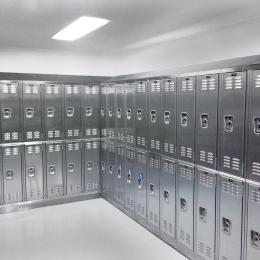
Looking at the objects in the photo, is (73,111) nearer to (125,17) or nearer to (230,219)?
(125,17)

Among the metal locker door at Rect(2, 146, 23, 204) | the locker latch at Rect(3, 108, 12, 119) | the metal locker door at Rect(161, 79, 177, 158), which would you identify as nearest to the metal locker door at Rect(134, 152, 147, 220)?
the metal locker door at Rect(161, 79, 177, 158)

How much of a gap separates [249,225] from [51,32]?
10.4 feet

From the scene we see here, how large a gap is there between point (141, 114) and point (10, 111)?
2.01 meters

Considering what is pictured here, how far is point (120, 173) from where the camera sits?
4785 millimetres

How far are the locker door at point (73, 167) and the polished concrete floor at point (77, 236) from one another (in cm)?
35

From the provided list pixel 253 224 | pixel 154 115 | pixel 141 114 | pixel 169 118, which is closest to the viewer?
pixel 253 224

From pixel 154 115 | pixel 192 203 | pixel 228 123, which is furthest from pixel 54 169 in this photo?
pixel 228 123

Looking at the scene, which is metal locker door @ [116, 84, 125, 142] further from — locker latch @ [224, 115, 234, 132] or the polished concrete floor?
locker latch @ [224, 115, 234, 132]

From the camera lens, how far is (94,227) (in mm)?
4262

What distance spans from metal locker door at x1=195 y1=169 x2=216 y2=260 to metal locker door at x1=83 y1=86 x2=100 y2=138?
2.47 meters

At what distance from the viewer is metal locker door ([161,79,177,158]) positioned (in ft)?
11.5

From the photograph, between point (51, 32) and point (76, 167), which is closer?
point (51, 32)

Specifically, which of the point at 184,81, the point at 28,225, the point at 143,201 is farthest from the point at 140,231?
the point at 184,81

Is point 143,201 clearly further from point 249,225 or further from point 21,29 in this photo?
point 21,29
